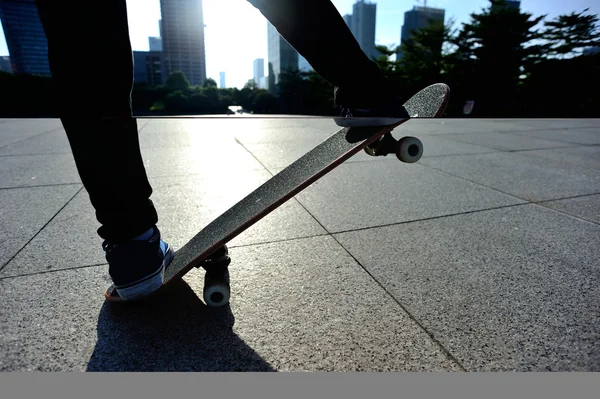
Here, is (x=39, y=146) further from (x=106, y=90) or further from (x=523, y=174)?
(x=523, y=174)

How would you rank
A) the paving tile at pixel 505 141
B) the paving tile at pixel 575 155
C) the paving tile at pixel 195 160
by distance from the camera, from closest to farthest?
1. the paving tile at pixel 195 160
2. the paving tile at pixel 575 155
3. the paving tile at pixel 505 141

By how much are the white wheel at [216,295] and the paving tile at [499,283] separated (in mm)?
625

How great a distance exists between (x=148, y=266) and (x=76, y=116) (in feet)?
1.70

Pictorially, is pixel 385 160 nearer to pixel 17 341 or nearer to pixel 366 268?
pixel 366 268

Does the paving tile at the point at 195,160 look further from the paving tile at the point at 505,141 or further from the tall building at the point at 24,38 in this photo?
the tall building at the point at 24,38

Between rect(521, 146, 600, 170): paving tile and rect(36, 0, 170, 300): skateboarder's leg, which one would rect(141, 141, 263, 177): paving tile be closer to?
rect(36, 0, 170, 300): skateboarder's leg

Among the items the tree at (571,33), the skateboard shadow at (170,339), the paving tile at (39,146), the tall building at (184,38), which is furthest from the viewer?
the tall building at (184,38)

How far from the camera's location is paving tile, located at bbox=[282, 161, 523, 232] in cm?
216

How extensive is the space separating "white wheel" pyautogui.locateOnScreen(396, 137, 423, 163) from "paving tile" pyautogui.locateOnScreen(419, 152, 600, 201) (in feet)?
5.57

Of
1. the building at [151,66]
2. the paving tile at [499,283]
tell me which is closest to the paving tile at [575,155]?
the paving tile at [499,283]

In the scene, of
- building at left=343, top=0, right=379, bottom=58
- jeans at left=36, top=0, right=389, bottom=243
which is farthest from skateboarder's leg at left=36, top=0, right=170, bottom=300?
building at left=343, top=0, right=379, bottom=58

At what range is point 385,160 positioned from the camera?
3916 mm

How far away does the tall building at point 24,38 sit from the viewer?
46.2 metres

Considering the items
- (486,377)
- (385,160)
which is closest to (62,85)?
(486,377)
